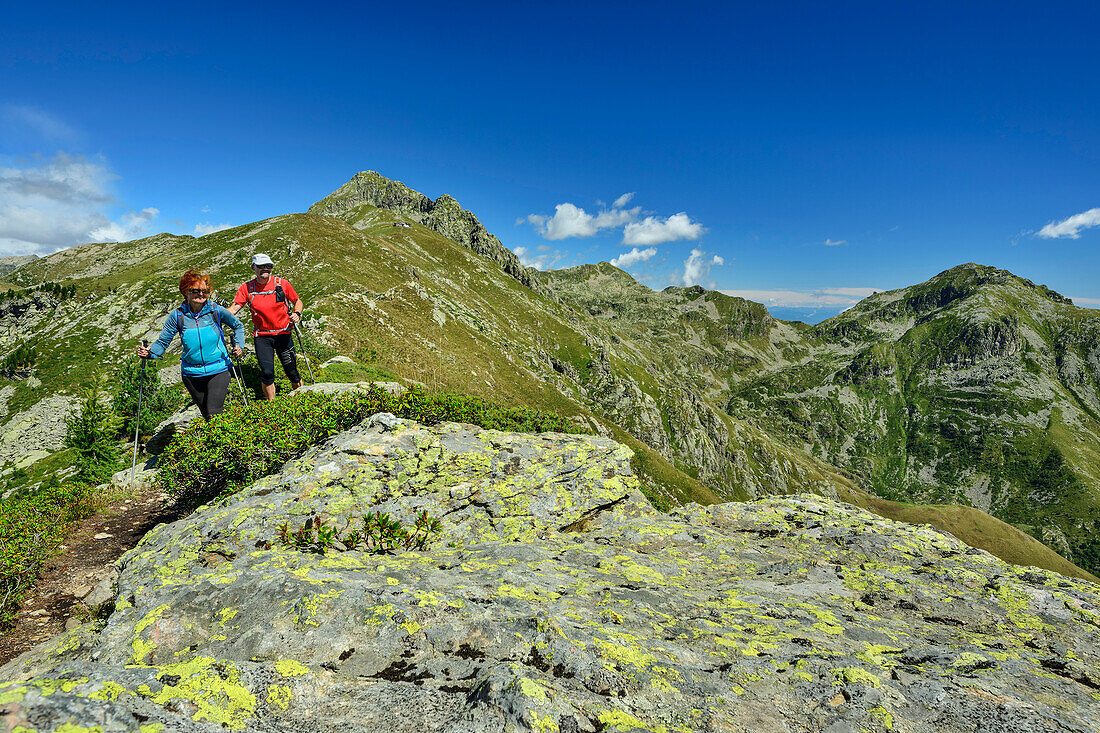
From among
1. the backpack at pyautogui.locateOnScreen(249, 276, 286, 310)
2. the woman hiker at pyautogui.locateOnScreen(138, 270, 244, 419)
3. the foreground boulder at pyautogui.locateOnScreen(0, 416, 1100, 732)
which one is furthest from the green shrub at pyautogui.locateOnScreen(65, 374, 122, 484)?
the foreground boulder at pyautogui.locateOnScreen(0, 416, 1100, 732)

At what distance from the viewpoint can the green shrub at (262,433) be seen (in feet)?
30.5

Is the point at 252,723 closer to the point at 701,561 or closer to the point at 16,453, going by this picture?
the point at 701,561

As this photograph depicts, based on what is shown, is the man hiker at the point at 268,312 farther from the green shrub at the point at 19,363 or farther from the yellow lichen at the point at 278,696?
the green shrub at the point at 19,363

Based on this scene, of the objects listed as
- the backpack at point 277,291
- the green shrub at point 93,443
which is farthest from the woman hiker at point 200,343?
the green shrub at point 93,443

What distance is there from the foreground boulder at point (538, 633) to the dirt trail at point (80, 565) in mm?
1759

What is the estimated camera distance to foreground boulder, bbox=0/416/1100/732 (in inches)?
137

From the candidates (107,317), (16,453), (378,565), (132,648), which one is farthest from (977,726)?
(107,317)

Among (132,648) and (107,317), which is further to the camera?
(107,317)

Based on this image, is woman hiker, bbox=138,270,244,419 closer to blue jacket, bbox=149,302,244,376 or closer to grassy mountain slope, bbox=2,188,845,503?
blue jacket, bbox=149,302,244,376

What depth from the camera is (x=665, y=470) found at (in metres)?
106

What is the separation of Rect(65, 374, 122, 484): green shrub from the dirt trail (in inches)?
165

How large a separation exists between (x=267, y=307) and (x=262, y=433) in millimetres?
6307

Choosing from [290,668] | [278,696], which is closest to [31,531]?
[290,668]

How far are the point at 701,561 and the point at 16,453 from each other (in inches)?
1820
